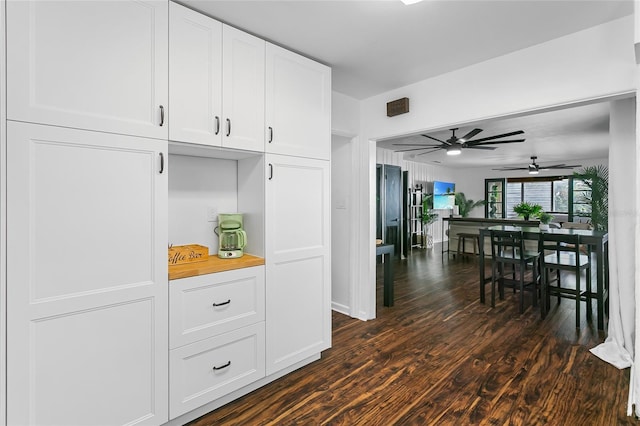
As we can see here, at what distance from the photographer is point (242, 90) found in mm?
2203

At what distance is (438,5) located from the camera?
78.6 inches

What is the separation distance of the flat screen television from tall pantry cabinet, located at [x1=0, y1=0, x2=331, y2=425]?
8377mm

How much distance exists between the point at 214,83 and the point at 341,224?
2239 mm

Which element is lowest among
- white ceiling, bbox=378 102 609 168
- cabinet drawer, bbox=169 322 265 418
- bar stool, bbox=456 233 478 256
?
cabinet drawer, bbox=169 322 265 418

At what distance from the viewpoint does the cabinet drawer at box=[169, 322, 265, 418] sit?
193 cm

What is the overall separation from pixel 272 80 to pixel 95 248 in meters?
1.54

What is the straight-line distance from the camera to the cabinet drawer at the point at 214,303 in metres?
1.93

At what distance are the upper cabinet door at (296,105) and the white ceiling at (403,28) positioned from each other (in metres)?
0.14

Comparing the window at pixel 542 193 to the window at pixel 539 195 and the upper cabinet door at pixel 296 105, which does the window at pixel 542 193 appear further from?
the upper cabinet door at pixel 296 105

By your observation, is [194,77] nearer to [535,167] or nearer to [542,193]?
[535,167]

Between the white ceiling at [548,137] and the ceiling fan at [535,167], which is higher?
the white ceiling at [548,137]

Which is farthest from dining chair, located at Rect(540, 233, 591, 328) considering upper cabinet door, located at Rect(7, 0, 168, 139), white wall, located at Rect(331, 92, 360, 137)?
upper cabinet door, located at Rect(7, 0, 168, 139)

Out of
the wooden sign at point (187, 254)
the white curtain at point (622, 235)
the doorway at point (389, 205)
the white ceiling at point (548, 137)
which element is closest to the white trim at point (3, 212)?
the wooden sign at point (187, 254)

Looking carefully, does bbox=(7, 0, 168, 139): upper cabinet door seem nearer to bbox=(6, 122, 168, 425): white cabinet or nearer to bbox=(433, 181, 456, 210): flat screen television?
bbox=(6, 122, 168, 425): white cabinet
